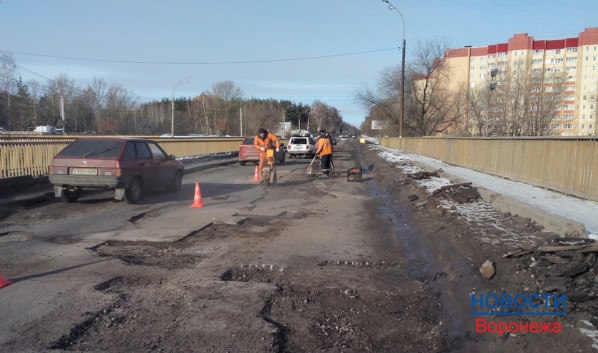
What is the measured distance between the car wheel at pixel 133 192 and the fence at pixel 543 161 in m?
9.56

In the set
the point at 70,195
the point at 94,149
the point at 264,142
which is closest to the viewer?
the point at 94,149

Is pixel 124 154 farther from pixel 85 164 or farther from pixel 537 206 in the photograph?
pixel 537 206

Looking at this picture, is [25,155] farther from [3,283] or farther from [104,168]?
[3,283]

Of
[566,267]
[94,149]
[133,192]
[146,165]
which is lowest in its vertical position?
[133,192]

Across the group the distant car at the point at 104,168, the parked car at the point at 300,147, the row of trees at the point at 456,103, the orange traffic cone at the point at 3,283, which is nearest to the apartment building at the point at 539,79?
the row of trees at the point at 456,103

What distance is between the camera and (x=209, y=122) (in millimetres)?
108125

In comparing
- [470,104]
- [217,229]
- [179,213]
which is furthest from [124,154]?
[470,104]

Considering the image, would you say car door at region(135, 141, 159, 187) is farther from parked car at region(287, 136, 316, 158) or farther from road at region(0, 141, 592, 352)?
parked car at region(287, 136, 316, 158)

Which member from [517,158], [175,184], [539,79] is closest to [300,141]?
[175,184]

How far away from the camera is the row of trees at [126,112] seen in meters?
54.0

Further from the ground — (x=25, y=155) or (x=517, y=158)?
(x=517, y=158)

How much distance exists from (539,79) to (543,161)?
180 ft

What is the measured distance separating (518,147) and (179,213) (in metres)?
9.34

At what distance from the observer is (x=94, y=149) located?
10539 millimetres
